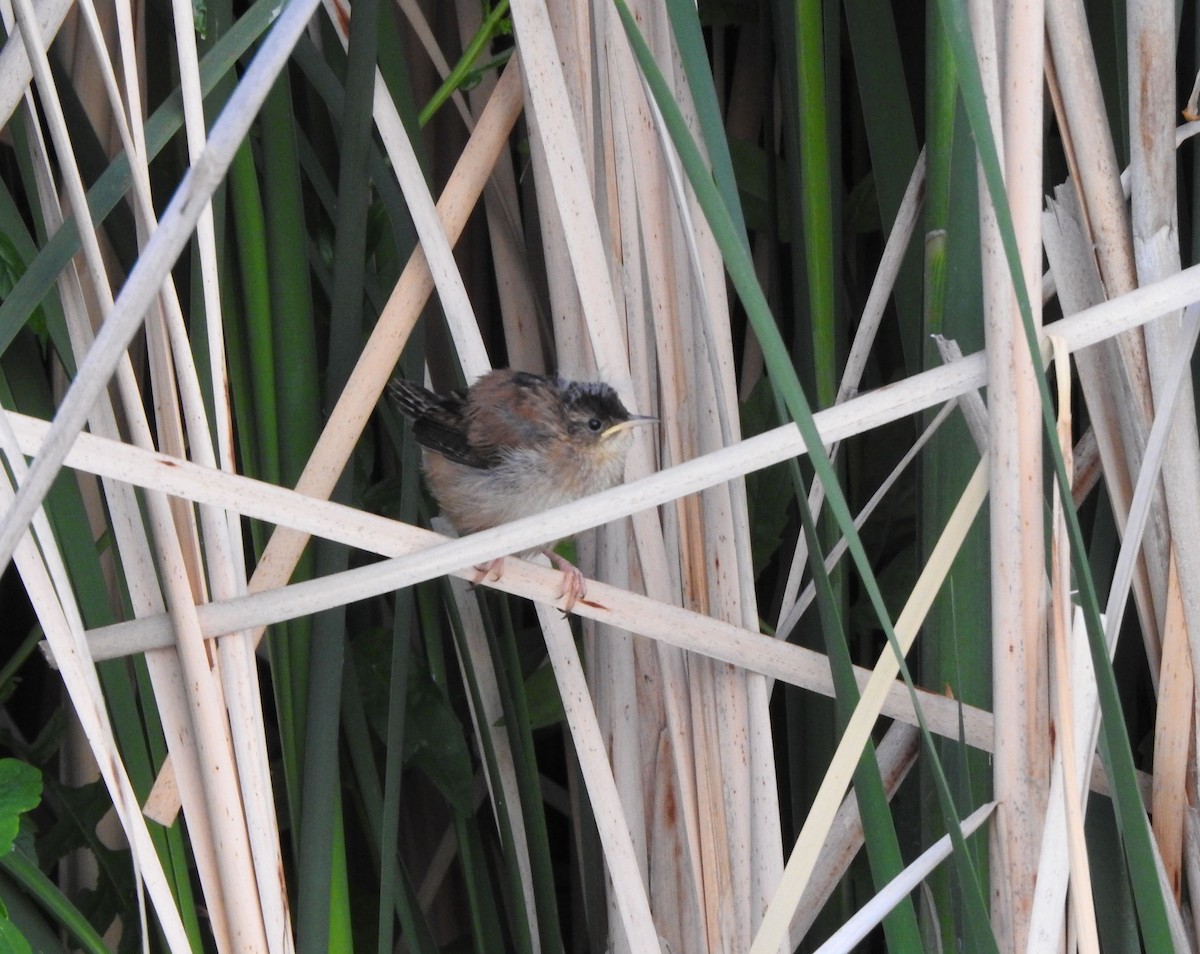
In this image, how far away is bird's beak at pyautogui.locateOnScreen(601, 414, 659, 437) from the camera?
1.42 meters

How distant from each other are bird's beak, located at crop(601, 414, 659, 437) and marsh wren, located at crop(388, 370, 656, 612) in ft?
0.05

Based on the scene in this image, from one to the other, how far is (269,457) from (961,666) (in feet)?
2.64

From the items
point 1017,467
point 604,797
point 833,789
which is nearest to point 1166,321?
point 1017,467

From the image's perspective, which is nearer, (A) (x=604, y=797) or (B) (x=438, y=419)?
(A) (x=604, y=797)

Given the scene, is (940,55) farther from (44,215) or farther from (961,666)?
(44,215)

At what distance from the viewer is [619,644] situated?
4.62 feet

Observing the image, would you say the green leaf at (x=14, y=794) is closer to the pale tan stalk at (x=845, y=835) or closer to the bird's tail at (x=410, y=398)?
the bird's tail at (x=410, y=398)

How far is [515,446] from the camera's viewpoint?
1.83 metres

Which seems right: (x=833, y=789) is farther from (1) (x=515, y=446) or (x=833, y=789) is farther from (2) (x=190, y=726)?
(1) (x=515, y=446)

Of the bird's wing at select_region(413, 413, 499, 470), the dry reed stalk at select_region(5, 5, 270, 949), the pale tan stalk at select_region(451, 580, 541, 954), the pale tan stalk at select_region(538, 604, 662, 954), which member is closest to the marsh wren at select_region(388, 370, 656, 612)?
the bird's wing at select_region(413, 413, 499, 470)

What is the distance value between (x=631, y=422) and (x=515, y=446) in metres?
0.38

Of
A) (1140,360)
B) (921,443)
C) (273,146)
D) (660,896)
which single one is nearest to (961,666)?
(921,443)

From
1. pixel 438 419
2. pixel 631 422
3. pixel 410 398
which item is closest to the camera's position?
pixel 631 422

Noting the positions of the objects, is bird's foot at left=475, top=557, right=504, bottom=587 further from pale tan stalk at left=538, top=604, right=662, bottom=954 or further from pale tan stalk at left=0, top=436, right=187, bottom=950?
pale tan stalk at left=0, top=436, right=187, bottom=950
